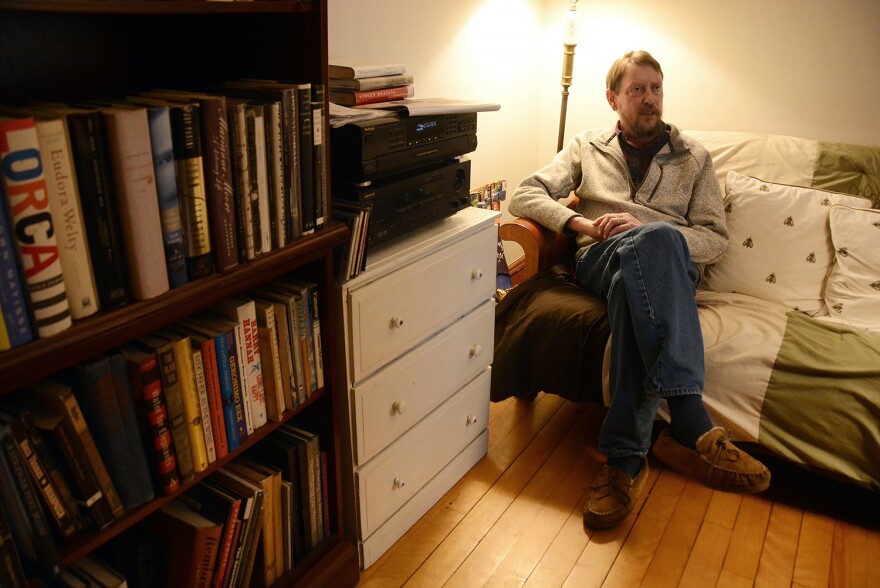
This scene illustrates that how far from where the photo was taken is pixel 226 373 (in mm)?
1179

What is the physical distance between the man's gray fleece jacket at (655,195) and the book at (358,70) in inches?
29.5

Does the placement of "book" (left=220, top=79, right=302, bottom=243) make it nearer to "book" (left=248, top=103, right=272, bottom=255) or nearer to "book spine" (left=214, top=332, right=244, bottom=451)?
"book" (left=248, top=103, right=272, bottom=255)

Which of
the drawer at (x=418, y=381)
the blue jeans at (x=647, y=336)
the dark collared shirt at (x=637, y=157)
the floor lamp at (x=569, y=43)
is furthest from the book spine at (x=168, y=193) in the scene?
the floor lamp at (x=569, y=43)

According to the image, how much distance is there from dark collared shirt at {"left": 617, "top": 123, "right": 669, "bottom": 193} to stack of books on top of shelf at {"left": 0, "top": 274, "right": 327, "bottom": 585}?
1273 millimetres

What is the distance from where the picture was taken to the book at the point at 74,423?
930 mm

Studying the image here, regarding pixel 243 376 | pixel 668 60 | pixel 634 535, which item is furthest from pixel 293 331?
pixel 668 60

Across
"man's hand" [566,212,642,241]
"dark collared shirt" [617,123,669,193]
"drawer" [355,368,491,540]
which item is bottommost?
"drawer" [355,368,491,540]

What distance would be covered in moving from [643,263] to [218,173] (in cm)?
111

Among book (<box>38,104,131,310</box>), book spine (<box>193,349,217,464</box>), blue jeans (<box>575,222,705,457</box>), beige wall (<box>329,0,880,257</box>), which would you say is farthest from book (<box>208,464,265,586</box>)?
beige wall (<box>329,0,880,257</box>)

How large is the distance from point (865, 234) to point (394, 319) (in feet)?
4.86

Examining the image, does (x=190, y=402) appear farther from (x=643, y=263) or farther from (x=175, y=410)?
(x=643, y=263)

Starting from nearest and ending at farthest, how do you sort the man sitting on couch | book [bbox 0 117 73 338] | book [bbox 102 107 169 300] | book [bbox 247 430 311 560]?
book [bbox 0 117 73 338]
book [bbox 102 107 169 300]
book [bbox 247 430 311 560]
the man sitting on couch

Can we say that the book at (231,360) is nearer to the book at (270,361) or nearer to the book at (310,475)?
the book at (270,361)

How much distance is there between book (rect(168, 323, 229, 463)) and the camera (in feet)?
3.71
